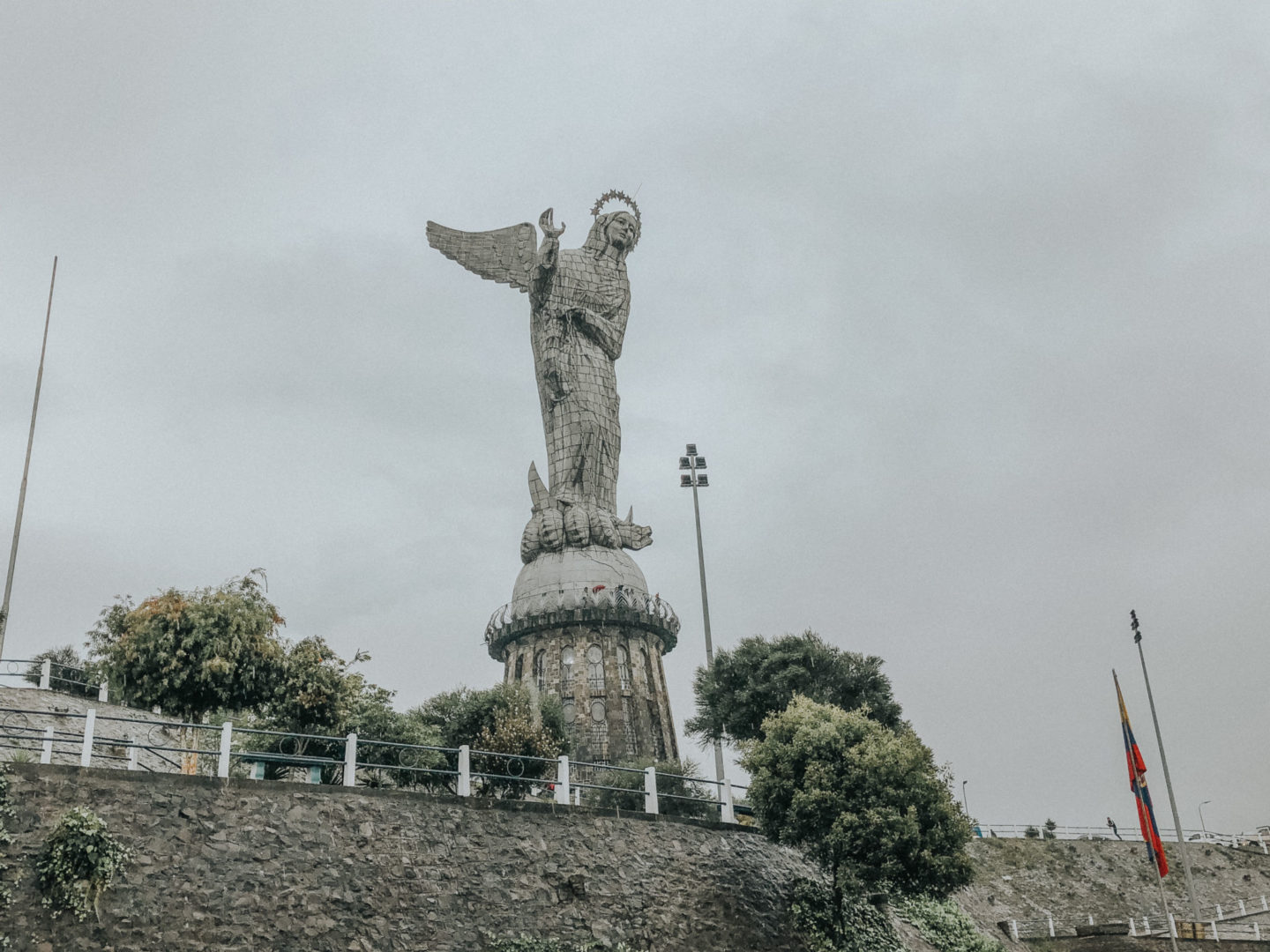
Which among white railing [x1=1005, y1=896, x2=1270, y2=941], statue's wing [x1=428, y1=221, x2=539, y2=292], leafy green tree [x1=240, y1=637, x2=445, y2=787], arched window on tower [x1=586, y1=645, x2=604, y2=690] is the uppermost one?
statue's wing [x1=428, y1=221, x2=539, y2=292]

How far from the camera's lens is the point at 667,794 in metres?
30.1

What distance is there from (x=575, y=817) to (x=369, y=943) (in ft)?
19.5

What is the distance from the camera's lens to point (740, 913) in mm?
26641

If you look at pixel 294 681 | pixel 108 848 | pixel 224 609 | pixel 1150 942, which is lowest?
pixel 1150 942

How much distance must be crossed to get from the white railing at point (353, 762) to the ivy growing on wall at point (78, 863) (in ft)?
9.59

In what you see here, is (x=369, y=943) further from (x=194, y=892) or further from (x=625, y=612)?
(x=625, y=612)

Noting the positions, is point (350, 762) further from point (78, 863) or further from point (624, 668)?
point (624, 668)

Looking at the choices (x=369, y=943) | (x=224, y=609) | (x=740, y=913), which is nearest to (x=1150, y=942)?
(x=740, y=913)

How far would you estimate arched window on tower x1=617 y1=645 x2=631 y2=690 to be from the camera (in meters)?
49.0

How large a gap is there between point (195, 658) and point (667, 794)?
13345 millimetres

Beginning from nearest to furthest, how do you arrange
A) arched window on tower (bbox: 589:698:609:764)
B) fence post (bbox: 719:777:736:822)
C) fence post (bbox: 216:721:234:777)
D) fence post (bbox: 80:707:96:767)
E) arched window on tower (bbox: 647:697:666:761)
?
fence post (bbox: 80:707:96:767)
fence post (bbox: 216:721:234:777)
fence post (bbox: 719:777:736:822)
arched window on tower (bbox: 589:698:609:764)
arched window on tower (bbox: 647:697:666:761)

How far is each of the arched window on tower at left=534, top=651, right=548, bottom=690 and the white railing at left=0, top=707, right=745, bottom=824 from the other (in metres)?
15.0

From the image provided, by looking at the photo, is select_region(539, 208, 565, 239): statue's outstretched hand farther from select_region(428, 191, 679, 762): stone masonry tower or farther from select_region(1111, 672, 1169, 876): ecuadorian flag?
select_region(1111, 672, 1169, 876): ecuadorian flag

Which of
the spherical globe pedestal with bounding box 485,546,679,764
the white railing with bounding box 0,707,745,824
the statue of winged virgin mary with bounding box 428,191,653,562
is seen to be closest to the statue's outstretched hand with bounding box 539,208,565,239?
the statue of winged virgin mary with bounding box 428,191,653,562
